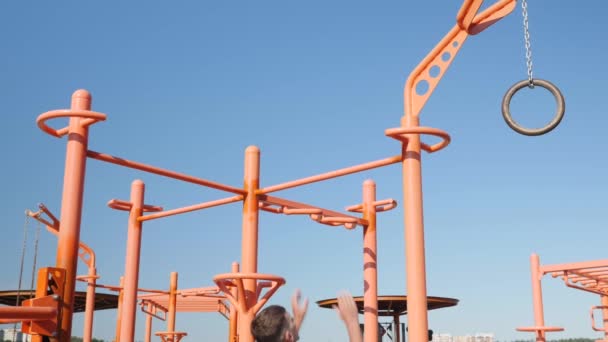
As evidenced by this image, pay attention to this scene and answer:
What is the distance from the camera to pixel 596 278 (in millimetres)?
16297

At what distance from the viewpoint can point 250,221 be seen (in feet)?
31.0

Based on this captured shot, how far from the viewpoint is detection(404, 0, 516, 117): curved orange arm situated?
772 centimetres

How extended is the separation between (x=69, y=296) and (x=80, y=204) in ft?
3.39

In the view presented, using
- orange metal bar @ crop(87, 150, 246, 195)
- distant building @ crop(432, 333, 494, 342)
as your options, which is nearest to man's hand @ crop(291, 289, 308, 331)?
orange metal bar @ crop(87, 150, 246, 195)

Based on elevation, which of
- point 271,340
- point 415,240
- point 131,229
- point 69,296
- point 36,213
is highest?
point 36,213

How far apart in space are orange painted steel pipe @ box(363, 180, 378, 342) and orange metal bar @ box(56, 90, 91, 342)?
495 cm

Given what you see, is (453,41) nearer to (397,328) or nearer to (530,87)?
(530,87)

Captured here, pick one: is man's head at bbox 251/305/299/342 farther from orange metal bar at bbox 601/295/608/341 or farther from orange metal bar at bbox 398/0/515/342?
orange metal bar at bbox 601/295/608/341

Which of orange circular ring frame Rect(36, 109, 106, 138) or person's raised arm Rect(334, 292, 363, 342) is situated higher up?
orange circular ring frame Rect(36, 109, 106, 138)

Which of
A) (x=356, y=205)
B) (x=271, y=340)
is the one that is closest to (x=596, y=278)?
(x=356, y=205)

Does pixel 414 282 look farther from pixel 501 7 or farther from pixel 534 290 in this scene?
pixel 534 290

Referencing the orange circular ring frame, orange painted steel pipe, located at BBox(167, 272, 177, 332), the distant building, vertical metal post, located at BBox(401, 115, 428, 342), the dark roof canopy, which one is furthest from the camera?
the distant building

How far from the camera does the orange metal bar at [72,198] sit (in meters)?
6.41

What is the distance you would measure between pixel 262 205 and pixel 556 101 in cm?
459
